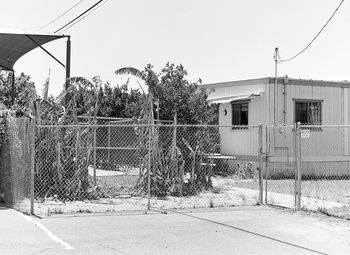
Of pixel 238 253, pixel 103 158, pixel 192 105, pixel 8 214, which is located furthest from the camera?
pixel 103 158

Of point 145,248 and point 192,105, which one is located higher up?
point 192,105

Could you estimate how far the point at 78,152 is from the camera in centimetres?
1352

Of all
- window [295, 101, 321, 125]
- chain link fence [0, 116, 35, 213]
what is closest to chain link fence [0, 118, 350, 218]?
chain link fence [0, 116, 35, 213]

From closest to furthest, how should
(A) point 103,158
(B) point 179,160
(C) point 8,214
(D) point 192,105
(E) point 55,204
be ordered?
(C) point 8,214 < (E) point 55,204 < (B) point 179,160 < (D) point 192,105 < (A) point 103,158

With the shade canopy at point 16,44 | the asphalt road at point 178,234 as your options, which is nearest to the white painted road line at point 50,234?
the asphalt road at point 178,234

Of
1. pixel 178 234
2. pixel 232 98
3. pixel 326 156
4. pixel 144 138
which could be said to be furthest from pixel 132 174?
pixel 326 156

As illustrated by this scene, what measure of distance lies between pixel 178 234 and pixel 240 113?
46.6ft

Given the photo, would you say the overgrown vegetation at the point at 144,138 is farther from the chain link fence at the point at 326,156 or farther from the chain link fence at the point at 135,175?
the chain link fence at the point at 326,156

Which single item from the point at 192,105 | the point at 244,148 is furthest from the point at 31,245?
the point at 244,148

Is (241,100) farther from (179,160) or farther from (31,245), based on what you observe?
(31,245)

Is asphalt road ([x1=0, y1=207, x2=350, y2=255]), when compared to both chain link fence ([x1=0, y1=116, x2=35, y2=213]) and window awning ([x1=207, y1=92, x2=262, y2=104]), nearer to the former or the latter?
chain link fence ([x1=0, y1=116, x2=35, y2=213])

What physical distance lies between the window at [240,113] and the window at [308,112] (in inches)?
84.7

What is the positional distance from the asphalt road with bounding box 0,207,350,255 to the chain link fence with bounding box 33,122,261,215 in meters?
1.32

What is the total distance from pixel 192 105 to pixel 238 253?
→ 27.2 ft
